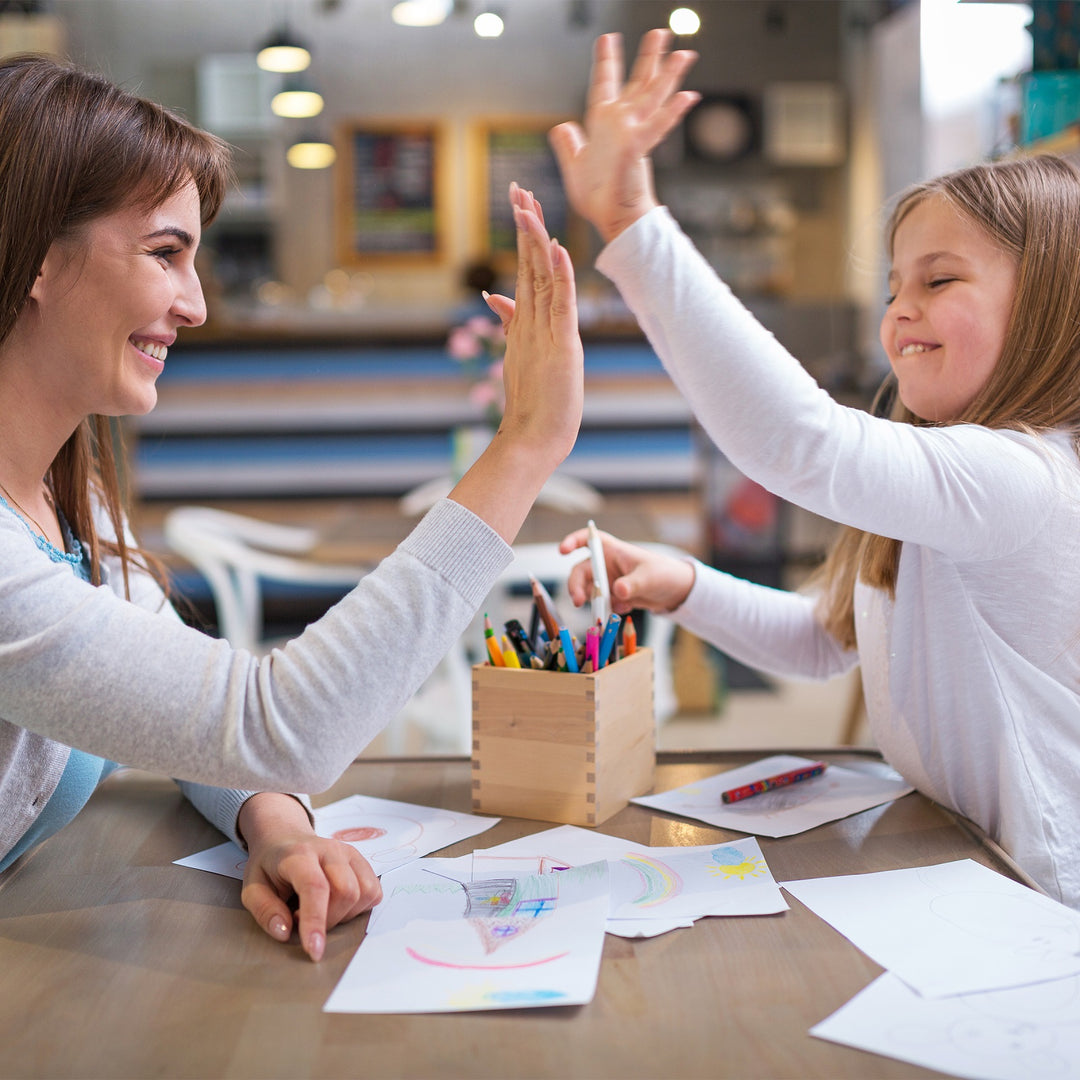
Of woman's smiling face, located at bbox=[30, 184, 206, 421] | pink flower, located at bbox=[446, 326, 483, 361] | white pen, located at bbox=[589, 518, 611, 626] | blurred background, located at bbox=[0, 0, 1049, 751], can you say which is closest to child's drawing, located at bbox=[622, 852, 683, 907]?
white pen, located at bbox=[589, 518, 611, 626]

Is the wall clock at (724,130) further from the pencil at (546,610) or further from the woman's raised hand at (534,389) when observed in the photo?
the woman's raised hand at (534,389)

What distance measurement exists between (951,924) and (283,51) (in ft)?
14.1

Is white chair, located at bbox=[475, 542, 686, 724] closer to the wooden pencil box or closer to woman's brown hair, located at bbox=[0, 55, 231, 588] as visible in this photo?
the wooden pencil box

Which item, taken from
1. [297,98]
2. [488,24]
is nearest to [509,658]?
[488,24]

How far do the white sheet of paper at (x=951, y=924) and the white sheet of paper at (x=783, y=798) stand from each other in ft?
0.41

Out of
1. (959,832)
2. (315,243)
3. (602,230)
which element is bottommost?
(959,832)

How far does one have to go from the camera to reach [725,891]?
875 millimetres

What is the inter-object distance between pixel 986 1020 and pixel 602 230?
2.00ft

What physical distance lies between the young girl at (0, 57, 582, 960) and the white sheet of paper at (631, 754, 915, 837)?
0.34 metres

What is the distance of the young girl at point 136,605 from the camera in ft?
2.49

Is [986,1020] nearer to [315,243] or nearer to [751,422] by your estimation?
[751,422]

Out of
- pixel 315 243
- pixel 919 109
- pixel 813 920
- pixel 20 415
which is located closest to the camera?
pixel 813 920

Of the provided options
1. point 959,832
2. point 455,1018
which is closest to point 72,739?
point 455,1018

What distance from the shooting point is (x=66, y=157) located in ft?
2.94
